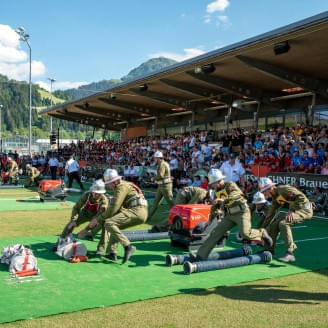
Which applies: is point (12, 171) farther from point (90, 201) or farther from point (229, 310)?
point (229, 310)

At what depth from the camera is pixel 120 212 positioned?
775cm

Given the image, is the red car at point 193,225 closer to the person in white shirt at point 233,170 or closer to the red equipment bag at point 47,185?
the person in white shirt at point 233,170

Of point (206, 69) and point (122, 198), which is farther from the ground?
point (206, 69)

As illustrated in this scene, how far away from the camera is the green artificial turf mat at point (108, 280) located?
5.30 metres

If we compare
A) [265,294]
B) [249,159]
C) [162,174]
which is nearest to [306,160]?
[249,159]

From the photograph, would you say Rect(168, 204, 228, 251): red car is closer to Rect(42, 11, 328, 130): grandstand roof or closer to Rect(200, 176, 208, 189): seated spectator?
Rect(200, 176, 208, 189): seated spectator

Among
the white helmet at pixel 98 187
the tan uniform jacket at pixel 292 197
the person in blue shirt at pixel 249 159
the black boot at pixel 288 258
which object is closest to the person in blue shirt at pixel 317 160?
the person in blue shirt at pixel 249 159

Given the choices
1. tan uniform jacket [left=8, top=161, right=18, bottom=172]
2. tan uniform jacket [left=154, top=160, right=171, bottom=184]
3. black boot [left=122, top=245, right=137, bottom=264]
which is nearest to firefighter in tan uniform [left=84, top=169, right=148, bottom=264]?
black boot [left=122, top=245, right=137, bottom=264]

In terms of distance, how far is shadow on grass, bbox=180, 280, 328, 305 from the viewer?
5.58 meters

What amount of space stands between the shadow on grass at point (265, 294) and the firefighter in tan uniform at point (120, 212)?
1.96m

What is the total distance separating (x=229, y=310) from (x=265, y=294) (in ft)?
2.97

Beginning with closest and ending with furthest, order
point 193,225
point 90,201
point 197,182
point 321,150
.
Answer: point 193,225 → point 90,201 → point 321,150 → point 197,182

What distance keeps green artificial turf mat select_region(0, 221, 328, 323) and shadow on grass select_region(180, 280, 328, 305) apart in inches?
8.9

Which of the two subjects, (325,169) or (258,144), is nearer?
(325,169)
